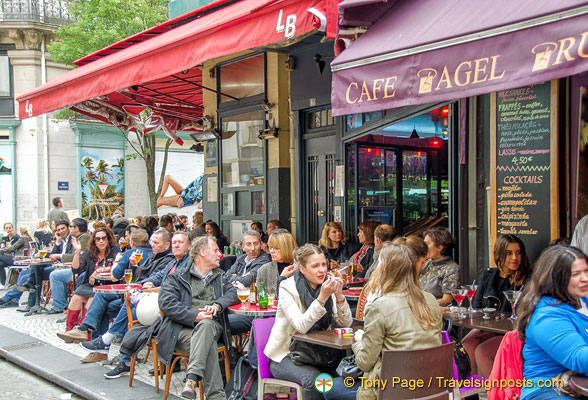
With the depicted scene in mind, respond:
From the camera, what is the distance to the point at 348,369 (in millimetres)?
4117

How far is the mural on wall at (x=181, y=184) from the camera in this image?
24.6 m

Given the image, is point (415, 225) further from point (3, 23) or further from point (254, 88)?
point (3, 23)

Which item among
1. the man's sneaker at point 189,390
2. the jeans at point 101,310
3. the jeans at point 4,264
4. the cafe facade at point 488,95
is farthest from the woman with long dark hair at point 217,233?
the man's sneaker at point 189,390

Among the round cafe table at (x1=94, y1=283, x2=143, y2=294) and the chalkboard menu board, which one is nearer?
the chalkboard menu board

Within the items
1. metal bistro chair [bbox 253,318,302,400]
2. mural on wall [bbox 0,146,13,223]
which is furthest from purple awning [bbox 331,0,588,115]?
mural on wall [bbox 0,146,13,223]

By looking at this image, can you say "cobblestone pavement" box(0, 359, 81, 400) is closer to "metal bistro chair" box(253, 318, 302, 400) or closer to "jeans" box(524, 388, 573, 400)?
"metal bistro chair" box(253, 318, 302, 400)

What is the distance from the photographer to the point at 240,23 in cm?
646

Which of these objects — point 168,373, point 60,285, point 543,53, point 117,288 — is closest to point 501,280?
point 543,53

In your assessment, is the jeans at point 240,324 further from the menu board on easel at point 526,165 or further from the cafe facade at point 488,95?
the menu board on easel at point 526,165

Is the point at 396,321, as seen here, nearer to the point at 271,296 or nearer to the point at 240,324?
the point at 271,296

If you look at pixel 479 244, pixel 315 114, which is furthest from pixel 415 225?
pixel 479 244

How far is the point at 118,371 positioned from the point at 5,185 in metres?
17.8

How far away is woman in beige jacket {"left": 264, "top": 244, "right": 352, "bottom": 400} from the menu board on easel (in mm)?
2447

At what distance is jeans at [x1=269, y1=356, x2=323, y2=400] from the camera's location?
14.2 feet
